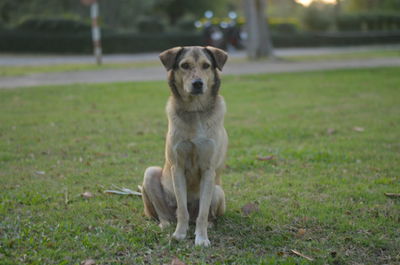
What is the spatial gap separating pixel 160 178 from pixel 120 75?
12902 mm

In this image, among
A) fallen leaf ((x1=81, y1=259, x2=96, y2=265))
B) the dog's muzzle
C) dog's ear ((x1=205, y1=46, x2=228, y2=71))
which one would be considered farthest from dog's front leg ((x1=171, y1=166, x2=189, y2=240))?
dog's ear ((x1=205, y1=46, x2=228, y2=71))

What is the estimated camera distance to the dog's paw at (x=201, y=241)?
169 inches

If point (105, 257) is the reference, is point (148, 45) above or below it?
above

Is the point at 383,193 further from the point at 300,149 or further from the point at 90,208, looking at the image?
the point at 90,208

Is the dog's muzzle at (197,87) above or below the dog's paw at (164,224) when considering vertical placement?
above

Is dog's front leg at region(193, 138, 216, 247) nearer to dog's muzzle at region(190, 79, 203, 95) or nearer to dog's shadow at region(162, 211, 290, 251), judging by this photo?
dog's shadow at region(162, 211, 290, 251)

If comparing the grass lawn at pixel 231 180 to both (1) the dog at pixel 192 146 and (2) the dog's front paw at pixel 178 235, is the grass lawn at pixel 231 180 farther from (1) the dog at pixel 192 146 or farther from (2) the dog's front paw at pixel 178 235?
(1) the dog at pixel 192 146

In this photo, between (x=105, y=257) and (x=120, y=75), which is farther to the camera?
(x=120, y=75)

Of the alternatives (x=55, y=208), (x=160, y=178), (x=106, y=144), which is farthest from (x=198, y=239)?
(x=106, y=144)

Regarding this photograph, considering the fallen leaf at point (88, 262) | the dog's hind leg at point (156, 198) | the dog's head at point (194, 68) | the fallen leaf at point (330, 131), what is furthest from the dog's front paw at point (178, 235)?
the fallen leaf at point (330, 131)

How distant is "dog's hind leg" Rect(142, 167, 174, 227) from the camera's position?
4.83 metres

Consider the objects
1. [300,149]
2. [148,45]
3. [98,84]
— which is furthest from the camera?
[148,45]

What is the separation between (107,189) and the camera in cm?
592

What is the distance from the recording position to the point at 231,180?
20.6 feet
